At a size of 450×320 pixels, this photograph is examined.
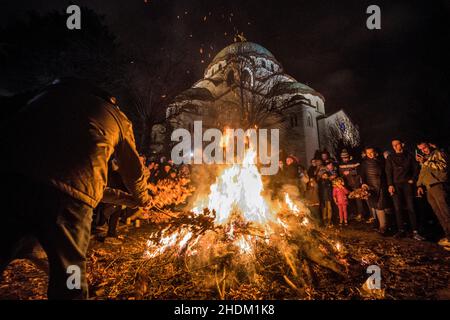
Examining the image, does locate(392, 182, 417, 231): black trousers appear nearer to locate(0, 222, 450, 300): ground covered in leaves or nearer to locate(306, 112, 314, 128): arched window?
locate(0, 222, 450, 300): ground covered in leaves

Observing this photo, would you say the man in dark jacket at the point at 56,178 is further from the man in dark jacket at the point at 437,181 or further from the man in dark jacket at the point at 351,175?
the man in dark jacket at the point at 351,175

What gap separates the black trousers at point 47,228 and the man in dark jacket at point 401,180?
7.77 meters

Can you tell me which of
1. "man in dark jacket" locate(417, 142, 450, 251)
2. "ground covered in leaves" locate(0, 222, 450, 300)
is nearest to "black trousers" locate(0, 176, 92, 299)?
"ground covered in leaves" locate(0, 222, 450, 300)

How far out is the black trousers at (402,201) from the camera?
6566 mm

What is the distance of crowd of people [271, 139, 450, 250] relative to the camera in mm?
5973

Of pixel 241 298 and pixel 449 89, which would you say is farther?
pixel 449 89

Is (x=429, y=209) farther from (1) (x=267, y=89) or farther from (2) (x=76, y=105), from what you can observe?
(1) (x=267, y=89)

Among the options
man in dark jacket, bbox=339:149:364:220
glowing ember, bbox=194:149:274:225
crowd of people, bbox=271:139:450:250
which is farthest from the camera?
man in dark jacket, bbox=339:149:364:220

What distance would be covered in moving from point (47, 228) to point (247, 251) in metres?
3.17

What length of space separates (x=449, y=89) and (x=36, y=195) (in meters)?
33.2

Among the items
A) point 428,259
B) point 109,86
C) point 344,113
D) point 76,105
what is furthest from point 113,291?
point 344,113

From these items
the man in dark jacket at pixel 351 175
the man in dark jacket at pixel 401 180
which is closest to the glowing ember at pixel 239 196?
the man in dark jacket at pixel 401 180

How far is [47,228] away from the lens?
196cm
